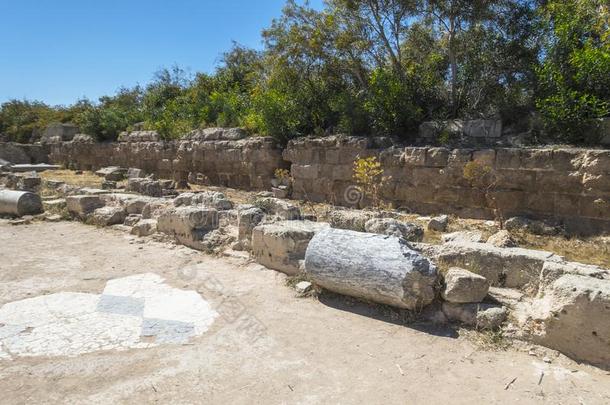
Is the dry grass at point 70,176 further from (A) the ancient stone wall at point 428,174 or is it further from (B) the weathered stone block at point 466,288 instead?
(B) the weathered stone block at point 466,288

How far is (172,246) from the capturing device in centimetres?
684

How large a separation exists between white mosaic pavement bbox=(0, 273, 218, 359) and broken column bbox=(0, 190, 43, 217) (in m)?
5.75

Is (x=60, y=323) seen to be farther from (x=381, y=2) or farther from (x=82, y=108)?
(x=82, y=108)

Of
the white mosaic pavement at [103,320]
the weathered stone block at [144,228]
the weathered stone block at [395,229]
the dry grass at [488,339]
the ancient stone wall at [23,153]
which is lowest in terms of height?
the white mosaic pavement at [103,320]

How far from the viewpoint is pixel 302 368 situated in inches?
130

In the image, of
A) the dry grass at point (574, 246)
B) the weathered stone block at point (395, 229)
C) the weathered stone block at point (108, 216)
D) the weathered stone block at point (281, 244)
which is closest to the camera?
the weathered stone block at point (281, 244)

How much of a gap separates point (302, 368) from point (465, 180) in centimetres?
616

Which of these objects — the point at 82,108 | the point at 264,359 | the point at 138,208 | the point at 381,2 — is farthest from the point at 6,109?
the point at 264,359

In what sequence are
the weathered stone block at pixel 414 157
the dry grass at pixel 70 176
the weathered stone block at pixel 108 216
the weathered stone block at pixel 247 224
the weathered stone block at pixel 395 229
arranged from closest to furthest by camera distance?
1. the weathered stone block at pixel 395 229
2. the weathered stone block at pixel 247 224
3. the weathered stone block at pixel 108 216
4. the weathered stone block at pixel 414 157
5. the dry grass at pixel 70 176

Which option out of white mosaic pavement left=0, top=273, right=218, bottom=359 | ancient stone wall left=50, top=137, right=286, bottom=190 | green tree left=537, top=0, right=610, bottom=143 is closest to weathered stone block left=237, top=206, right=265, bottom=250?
white mosaic pavement left=0, top=273, right=218, bottom=359

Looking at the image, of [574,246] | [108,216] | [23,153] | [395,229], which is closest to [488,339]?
[395,229]

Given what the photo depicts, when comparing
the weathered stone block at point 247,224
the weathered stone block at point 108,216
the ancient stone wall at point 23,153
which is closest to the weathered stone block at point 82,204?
the weathered stone block at point 108,216

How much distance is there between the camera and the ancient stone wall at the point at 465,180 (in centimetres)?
708

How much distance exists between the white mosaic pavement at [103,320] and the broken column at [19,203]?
5752 millimetres
